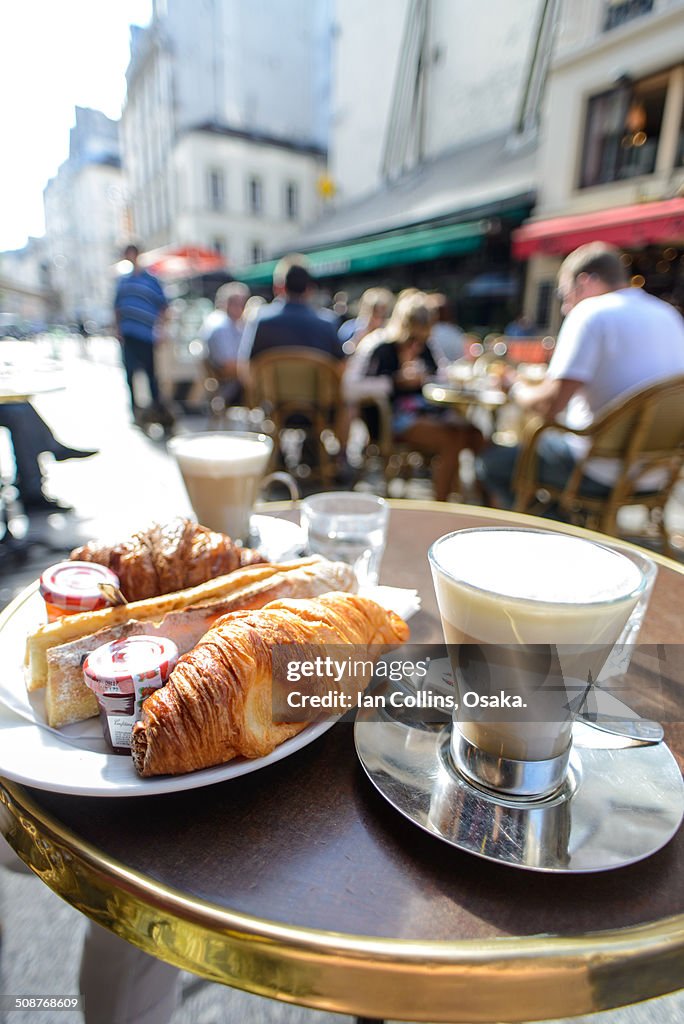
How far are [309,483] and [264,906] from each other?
3833 millimetres

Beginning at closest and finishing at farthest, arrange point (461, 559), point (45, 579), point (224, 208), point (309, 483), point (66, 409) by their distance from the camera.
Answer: point (461, 559) → point (45, 579) → point (309, 483) → point (66, 409) → point (224, 208)

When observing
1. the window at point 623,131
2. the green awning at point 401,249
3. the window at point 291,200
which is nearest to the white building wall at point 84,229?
the window at point 291,200

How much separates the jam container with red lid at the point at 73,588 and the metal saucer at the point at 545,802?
0.97 feet

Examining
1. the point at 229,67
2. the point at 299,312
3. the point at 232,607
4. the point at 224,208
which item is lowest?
the point at 232,607

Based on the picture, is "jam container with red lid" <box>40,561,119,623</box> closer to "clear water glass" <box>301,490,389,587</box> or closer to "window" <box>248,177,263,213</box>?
"clear water glass" <box>301,490,389,587</box>

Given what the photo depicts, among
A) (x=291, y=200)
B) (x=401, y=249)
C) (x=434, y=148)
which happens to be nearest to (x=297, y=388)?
(x=401, y=249)

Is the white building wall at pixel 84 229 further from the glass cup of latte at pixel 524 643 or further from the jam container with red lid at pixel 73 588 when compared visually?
the glass cup of latte at pixel 524 643

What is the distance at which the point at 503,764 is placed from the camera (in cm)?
48

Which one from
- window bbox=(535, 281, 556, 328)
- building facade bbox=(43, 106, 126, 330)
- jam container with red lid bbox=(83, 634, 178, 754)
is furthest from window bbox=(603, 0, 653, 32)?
building facade bbox=(43, 106, 126, 330)

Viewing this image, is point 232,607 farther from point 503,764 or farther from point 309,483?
point 309,483

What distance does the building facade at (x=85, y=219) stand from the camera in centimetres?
4000

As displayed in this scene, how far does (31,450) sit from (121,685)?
3252mm

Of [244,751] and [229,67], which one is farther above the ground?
[229,67]

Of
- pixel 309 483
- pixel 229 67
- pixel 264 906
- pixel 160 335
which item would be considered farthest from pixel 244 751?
pixel 229 67
